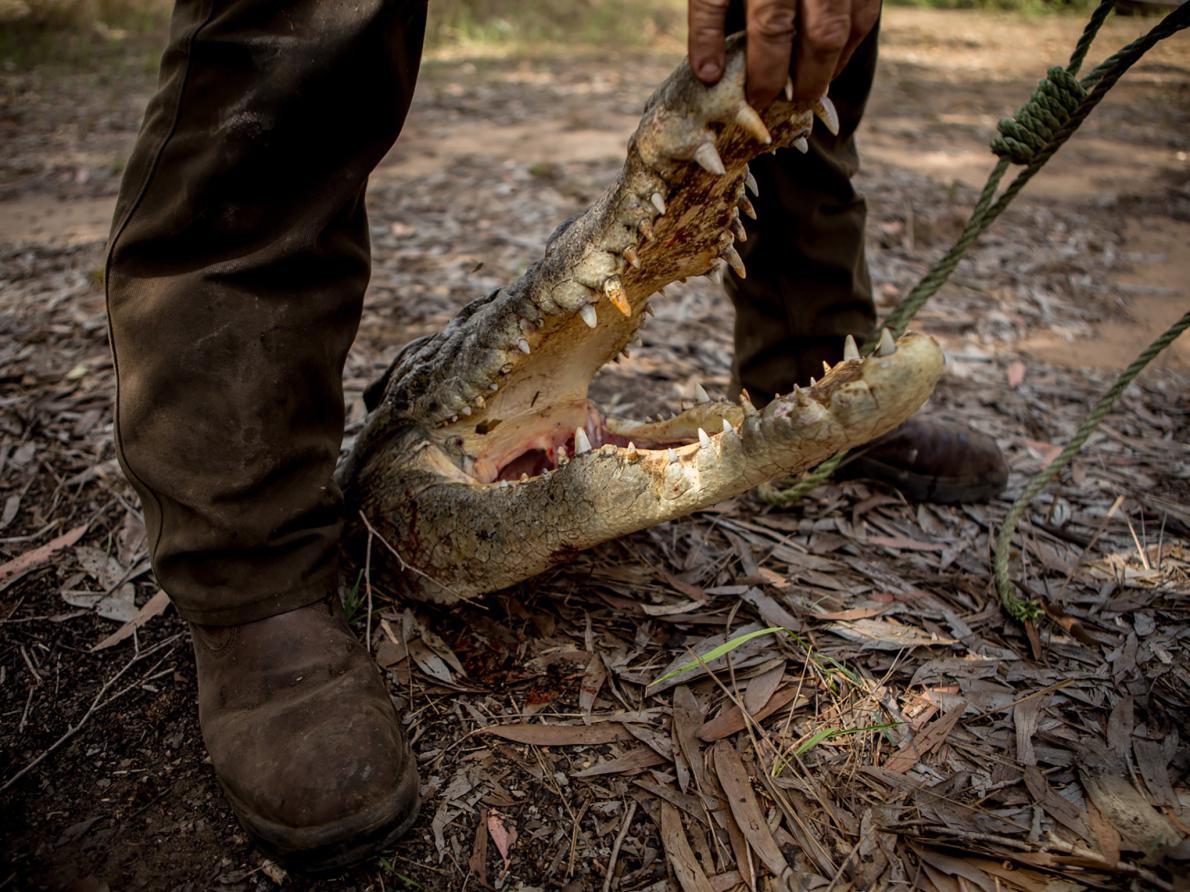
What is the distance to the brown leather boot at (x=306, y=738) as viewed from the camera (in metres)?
1.22

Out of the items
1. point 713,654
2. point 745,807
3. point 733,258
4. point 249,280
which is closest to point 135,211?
point 249,280

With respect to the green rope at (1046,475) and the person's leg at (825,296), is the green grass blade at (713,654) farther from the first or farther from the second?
the person's leg at (825,296)

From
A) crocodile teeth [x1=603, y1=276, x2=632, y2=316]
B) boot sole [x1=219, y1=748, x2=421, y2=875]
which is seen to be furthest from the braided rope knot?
boot sole [x1=219, y1=748, x2=421, y2=875]

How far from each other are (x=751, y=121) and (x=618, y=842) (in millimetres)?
1150

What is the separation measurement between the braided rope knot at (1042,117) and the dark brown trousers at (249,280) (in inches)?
48.0

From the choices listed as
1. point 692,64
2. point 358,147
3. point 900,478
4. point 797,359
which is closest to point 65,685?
point 358,147

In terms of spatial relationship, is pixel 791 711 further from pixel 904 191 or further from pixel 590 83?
pixel 590 83

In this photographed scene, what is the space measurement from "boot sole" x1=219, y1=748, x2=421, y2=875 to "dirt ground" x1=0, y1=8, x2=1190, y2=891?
0.15 feet

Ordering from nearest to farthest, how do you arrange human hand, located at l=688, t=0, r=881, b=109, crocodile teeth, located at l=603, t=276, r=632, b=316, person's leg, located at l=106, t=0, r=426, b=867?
human hand, located at l=688, t=0, r=881, b=109
person's leg, located at l=106, t=0, r=426, b=867
crocodile teeth, located at l=603, t=276, r=632, b=316

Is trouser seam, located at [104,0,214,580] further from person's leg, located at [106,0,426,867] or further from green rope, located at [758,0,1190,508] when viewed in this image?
green rope, located at [758,0,1190,508]

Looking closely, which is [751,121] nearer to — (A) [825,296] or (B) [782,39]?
(B) [782,39]

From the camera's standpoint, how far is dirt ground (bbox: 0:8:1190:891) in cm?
128

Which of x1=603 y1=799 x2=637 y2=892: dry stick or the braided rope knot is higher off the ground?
the braided rope knot

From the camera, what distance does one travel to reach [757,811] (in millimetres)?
1338
